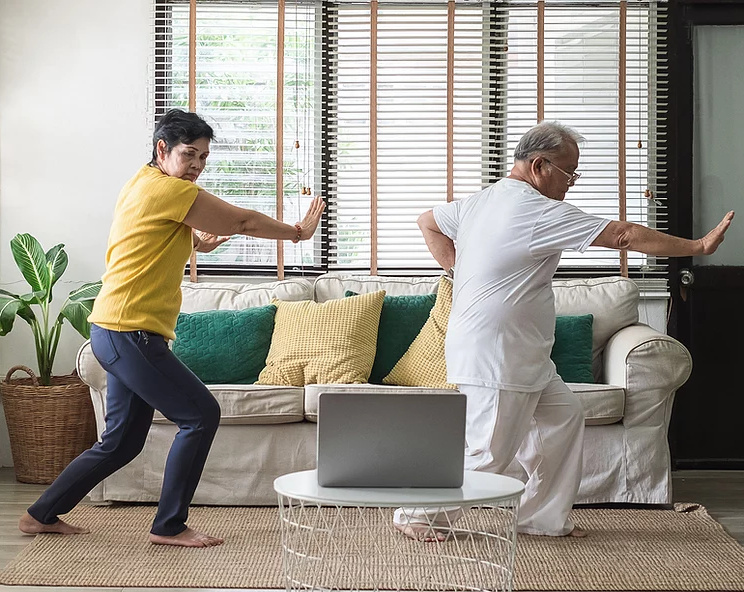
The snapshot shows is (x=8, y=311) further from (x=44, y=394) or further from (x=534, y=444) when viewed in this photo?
(x=534, y=444)

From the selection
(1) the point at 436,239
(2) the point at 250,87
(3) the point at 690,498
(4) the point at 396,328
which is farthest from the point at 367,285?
(3) the point at 690,498

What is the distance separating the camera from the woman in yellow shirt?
2891 mm

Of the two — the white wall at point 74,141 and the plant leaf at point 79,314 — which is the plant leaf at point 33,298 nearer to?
the plant leaf at point 79,314

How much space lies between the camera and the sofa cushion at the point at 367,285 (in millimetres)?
4266

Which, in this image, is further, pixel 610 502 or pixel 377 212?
pixel 377 212

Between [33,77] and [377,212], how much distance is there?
1789 millimetres

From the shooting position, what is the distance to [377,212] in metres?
4.68

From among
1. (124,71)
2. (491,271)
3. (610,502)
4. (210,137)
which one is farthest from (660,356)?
(124,71)

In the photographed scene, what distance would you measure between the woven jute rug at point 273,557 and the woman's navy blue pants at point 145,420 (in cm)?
13

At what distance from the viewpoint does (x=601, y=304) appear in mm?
4129

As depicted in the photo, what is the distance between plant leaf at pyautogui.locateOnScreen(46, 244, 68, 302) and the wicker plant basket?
42 centimetres

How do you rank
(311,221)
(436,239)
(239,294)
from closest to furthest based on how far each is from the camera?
(311,221) < (436,239) < (239,294)

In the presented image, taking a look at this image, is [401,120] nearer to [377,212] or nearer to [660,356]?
[377,212]

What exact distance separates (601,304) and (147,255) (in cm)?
210
